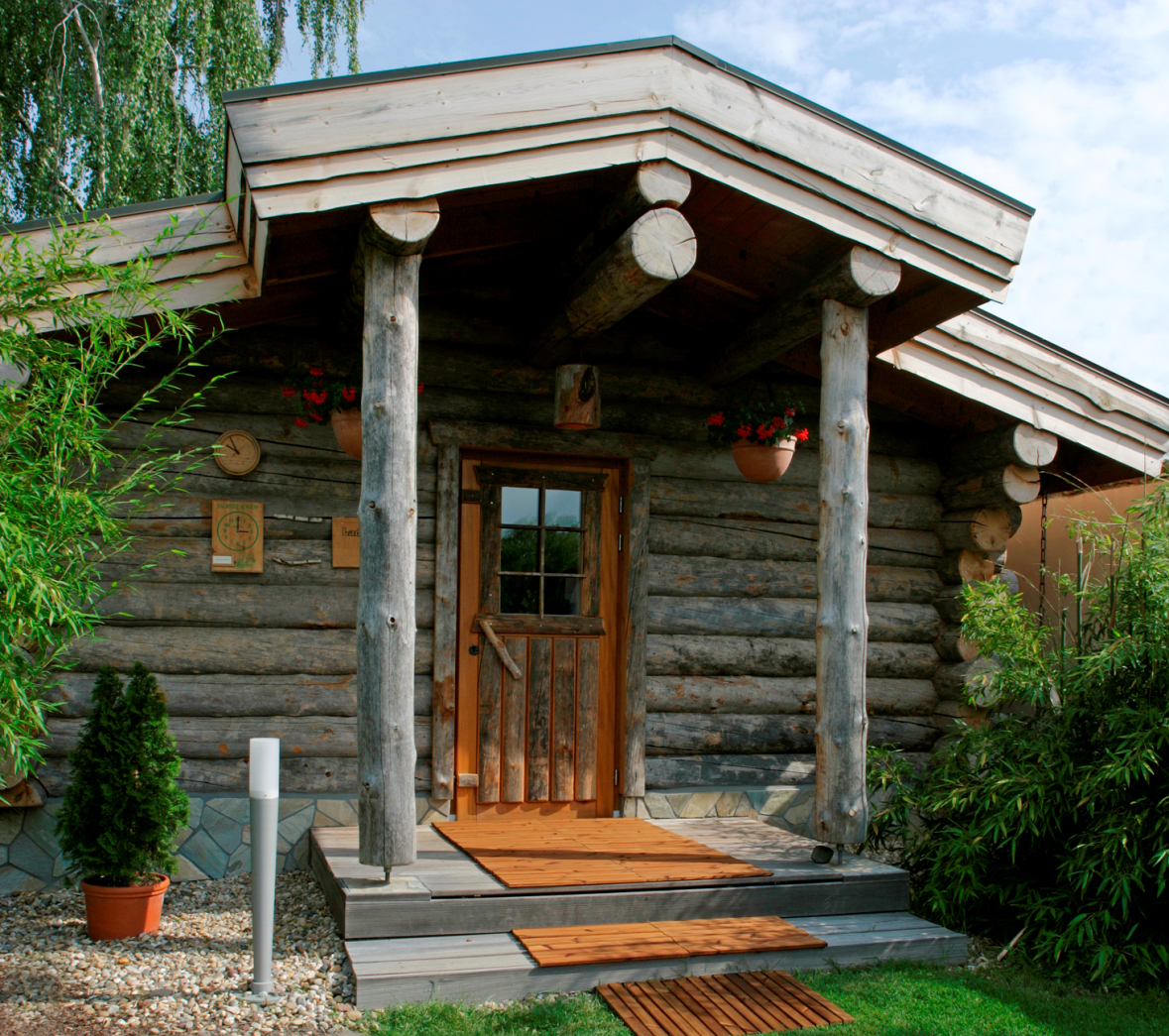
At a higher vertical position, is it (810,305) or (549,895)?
(810,305)

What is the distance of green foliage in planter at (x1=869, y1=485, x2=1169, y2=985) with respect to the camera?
4.01 m

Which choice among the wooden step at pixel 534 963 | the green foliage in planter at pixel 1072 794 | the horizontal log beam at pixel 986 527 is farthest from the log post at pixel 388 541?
the horizontal log beam at pixel 986 527

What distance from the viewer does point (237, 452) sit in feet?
A: 16.8

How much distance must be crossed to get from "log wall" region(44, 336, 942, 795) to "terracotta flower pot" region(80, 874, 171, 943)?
987mm

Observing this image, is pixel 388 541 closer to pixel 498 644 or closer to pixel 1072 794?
pixel 498 644

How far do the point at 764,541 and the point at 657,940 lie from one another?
286 centimetres

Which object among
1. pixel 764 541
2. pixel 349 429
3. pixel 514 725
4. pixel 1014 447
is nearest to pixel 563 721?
pixel 514 725

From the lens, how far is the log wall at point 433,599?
5.04 m

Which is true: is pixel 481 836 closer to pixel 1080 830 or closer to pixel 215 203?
pixel 1080 830

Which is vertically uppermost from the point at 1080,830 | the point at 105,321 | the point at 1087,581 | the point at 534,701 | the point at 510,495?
the point at 105,321

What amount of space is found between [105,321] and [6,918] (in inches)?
107

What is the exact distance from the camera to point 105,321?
12.1 ft

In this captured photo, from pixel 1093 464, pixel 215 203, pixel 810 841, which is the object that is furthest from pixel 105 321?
pixel 1093 464

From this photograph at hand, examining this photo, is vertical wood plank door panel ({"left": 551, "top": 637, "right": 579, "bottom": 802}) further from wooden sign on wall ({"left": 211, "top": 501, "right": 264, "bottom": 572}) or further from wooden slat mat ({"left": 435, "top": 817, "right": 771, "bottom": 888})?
wooden sign on wall ({"left": 211, "top": 501, "right": 264, "bottom": 572})
